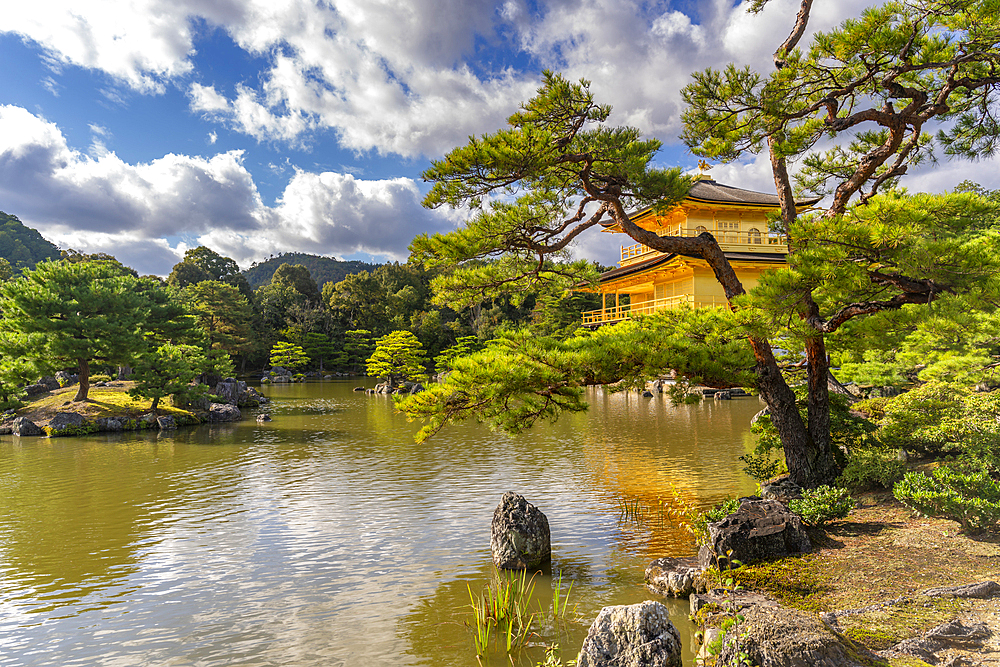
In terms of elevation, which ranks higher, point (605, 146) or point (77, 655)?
point (605, 146)

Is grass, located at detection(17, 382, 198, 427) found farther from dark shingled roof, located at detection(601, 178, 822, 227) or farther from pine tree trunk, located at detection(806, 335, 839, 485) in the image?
dark shingled roof, located at detection(601, 178, 822, 227)

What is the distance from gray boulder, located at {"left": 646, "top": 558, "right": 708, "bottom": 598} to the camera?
5008 millimetres

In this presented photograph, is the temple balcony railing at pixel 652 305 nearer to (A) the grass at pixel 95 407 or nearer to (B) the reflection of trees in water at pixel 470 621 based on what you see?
(B) the reflection of trees in water at pixel 470 621

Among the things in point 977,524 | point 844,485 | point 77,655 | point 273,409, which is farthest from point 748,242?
point 77,655

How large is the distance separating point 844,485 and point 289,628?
704 centimetres

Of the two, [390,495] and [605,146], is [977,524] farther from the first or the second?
[390,495]

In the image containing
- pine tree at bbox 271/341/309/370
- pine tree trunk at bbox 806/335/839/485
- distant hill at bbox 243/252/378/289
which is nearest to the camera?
pine tree trunk at bbox 806/335/839/485

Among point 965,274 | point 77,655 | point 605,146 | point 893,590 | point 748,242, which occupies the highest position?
point 748,242

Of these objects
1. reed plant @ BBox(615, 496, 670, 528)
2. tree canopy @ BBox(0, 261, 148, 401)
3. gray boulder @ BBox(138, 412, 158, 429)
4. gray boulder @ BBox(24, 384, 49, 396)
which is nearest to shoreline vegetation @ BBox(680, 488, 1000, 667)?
reed plant @ BBox(615, 496, 670, 528)

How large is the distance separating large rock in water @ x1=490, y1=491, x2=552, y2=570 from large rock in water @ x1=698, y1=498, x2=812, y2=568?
173cm

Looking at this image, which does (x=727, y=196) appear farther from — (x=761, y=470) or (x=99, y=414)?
(x=99, y=414)

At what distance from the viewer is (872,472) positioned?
679cm

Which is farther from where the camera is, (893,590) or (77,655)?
(77,655)

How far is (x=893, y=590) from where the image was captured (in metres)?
4.16
